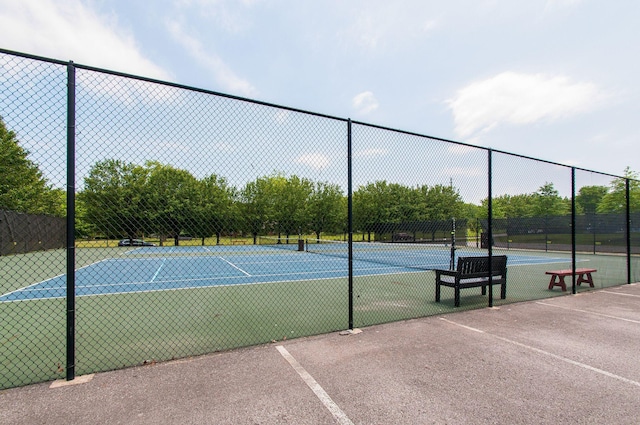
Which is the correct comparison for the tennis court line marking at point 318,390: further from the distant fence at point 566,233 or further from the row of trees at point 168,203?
the distant fence at point 566,233

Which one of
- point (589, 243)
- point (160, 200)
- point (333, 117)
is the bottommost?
point (589, 243)

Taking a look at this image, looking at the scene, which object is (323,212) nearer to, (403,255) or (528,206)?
(403,255)

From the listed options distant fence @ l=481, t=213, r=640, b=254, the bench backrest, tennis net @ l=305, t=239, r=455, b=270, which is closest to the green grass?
the bench backrest

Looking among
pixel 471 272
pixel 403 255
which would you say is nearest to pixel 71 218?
pixel 471 272

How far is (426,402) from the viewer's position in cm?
278

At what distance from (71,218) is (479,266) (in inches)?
277

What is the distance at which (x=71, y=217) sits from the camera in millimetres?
3199

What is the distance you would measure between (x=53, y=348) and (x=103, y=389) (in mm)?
1973

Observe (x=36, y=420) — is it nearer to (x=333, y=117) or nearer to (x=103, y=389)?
(x=103, y=389)

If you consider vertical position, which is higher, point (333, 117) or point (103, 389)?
point (333, 117)

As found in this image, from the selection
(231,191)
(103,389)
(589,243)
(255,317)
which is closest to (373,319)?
(255,317)

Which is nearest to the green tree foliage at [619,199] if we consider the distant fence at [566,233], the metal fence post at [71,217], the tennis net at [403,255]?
the distant fence at [566,233]

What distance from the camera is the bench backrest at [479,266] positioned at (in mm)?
6477

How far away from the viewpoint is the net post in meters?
3.16
